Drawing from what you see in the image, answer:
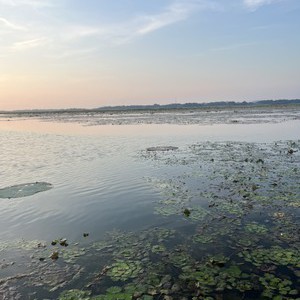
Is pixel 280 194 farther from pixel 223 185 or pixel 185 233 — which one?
pixel 185 233

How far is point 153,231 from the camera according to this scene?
36.1 ft

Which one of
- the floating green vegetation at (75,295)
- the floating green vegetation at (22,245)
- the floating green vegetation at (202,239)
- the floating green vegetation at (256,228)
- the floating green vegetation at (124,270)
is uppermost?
the floating green vegetation at (256,228)

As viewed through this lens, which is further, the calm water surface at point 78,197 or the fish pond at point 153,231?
the calm water surface at point 78,197

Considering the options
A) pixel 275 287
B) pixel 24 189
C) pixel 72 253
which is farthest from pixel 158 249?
pixel 24 189

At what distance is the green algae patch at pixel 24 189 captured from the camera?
53.4 ft

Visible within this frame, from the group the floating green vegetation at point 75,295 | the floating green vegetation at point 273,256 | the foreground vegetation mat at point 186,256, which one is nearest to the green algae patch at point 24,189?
the foreground vegetation mat at point 186,256

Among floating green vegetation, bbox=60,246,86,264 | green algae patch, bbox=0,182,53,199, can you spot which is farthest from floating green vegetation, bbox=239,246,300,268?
green algae patch, bbox=0,182,53,199

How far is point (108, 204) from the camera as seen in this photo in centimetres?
1441

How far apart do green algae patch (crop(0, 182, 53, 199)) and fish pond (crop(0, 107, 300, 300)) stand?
0.20ft

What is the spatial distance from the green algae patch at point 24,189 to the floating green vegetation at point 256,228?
36.3 feet

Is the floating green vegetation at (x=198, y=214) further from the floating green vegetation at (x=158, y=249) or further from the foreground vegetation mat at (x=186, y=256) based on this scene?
the floating green vegetation at (x=158, y=249)

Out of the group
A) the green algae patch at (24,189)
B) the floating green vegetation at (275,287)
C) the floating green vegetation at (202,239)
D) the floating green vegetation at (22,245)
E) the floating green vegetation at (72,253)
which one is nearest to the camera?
the floating green vegetation at (275,287)

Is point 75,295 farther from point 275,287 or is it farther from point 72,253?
point 275,287

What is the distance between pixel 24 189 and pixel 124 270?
10.8 metres
